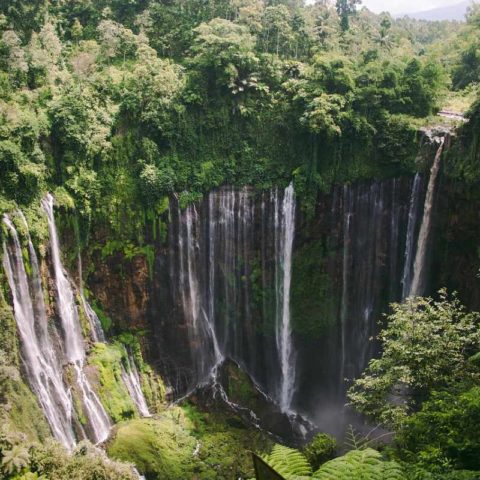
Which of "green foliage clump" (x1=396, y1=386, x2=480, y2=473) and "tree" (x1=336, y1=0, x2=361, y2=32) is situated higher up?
"tree" (x1=336, y1=0, x2=361, y2=32)

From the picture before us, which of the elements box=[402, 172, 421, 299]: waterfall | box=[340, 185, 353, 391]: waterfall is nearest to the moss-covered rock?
box=[340, 185, 353, 391]: waterfall

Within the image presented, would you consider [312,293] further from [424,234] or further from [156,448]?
[156,448]

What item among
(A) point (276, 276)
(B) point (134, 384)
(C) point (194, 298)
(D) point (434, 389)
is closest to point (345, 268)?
(A) point (276, 276)

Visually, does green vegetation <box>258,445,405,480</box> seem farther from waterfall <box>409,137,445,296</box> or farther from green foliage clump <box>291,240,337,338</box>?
green foliage clump <box>291,240,337,338</box>

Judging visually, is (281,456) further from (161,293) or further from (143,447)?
(161,293)

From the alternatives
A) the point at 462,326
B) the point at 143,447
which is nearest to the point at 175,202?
the point at 143,447

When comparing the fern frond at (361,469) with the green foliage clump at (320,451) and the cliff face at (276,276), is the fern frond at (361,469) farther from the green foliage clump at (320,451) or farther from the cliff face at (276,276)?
the cliff face at (276,276)
